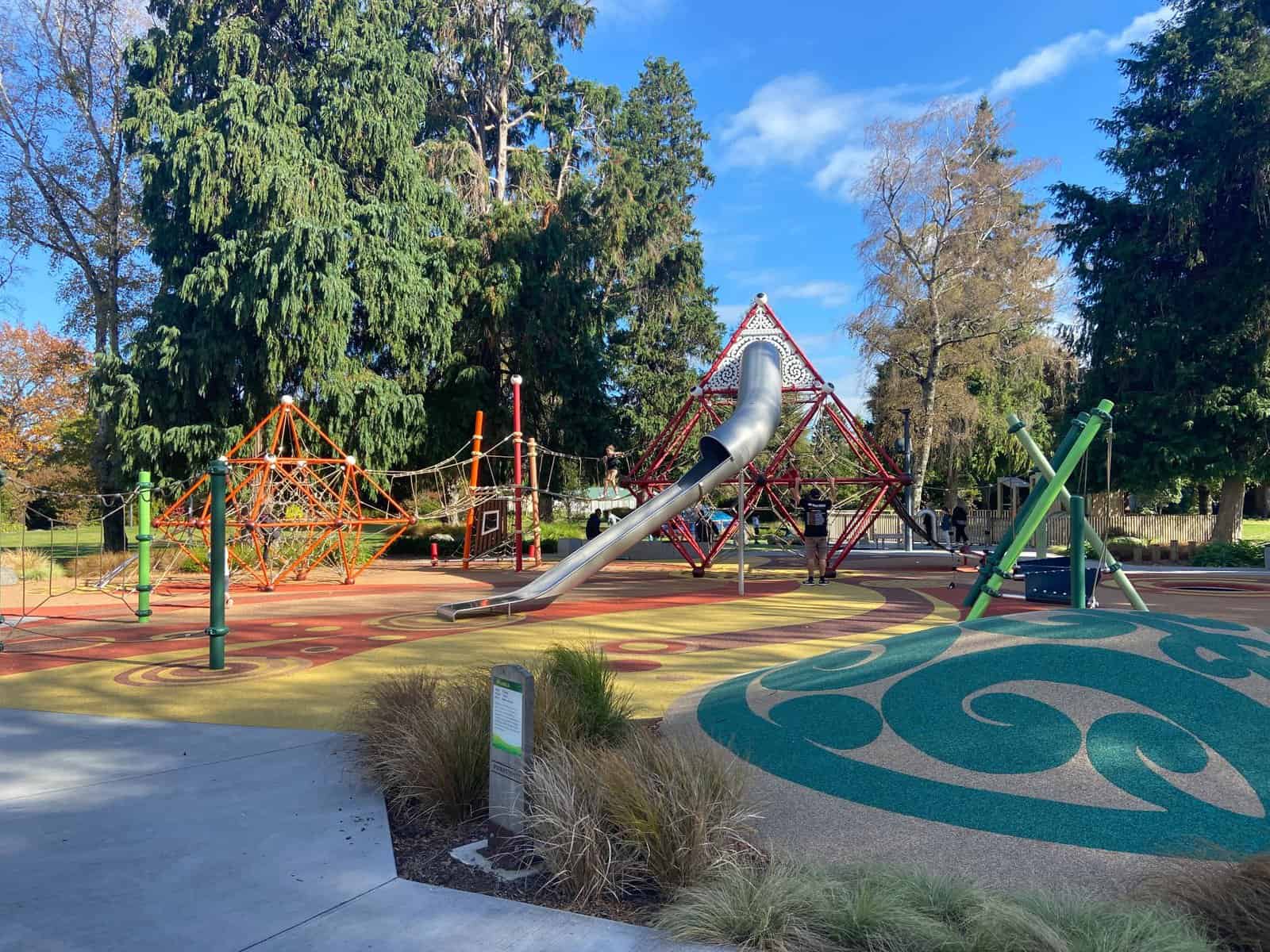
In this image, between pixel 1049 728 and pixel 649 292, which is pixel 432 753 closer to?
pixel 1049 728

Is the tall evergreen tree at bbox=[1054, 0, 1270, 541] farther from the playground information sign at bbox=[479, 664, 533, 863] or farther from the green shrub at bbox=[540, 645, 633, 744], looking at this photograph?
the playground information sign at bbox=[479, 664, 533, 863]

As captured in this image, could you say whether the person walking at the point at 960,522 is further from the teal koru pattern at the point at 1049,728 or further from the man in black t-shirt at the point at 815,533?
the teal koru pattern at the point at 1049,728

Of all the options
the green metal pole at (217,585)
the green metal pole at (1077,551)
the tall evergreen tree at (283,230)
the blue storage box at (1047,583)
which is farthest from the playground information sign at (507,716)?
the tall evergreen tree at (283,230)

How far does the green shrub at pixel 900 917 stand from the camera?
3.10m

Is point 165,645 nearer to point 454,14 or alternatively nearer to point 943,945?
point 943,945

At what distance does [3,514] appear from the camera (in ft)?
106

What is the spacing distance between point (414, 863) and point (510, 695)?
0.91 m

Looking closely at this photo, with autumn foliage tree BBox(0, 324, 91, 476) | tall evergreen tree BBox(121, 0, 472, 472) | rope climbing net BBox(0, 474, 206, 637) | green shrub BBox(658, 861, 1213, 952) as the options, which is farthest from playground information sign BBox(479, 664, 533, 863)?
autumn foliage tree BBox(0, 324, 91, 476)

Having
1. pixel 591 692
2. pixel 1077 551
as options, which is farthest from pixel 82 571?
pixel 1077 551

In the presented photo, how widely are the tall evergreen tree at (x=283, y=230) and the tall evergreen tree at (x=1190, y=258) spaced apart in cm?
2260

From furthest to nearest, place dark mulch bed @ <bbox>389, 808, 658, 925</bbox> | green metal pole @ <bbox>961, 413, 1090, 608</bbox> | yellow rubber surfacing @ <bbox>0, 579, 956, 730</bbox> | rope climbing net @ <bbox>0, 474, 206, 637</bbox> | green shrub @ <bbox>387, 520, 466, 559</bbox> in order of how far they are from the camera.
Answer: green shrub @ <bbox>387, 520, 466, 559</bbox> < rope climbing net @ <bbox>0, 474, 206, 637</bbox> < green metal pole @ <bbox>961, 413, 1090, 608</bbox> < yellow rubber surfacing @ <bbox>0, 579, 956, 730</bbox> < dark mulch bed @ <bbox>389, 808, 658, 925</bbox>

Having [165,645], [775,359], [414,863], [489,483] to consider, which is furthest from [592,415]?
[414,863]

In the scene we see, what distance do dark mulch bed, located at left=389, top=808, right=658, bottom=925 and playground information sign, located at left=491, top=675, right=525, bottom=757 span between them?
0.53m

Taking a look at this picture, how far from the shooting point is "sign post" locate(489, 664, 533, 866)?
4.40m
